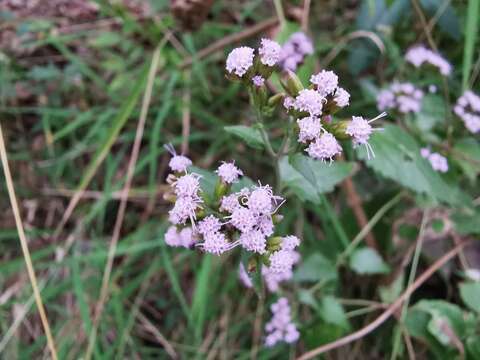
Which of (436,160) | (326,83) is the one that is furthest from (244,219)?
(436,160)

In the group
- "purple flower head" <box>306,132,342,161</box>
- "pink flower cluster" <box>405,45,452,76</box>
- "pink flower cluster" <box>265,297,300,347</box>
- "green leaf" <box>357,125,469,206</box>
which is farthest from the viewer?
"pink flower cluster" <box>405,45,452,76</box>

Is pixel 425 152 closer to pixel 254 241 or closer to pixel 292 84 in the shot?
pixel 292 84

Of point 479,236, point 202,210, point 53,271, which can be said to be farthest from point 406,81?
point 53,271

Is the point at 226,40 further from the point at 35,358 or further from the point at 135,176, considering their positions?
the point at 35,358

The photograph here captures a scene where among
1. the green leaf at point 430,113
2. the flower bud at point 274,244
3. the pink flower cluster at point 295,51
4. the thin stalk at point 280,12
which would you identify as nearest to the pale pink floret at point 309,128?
the flower bud at point 274,244

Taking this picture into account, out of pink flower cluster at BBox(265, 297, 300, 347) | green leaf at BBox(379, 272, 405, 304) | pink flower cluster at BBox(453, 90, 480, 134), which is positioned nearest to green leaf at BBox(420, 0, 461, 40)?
pink flower cluster at BBox(453, 90, 480, 134)

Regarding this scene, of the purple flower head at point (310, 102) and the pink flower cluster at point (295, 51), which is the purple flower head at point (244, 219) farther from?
the pink flower cluster at point (295, 51)

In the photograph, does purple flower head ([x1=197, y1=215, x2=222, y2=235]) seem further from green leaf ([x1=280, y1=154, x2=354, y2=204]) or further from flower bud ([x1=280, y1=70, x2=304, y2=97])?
flower bud ([x1=280, y1=70, x2=304, y2=97])
